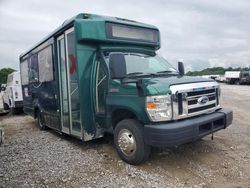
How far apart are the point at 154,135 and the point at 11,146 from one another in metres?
4.08

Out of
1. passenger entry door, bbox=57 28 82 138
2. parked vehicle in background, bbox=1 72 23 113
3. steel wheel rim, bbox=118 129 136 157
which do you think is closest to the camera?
steel wheel rim, bbox=118 129 136 157

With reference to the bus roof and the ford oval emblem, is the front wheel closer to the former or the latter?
the ford oval emblem

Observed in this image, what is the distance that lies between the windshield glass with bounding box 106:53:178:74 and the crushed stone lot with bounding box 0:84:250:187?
1739mm

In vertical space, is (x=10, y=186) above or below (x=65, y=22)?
below

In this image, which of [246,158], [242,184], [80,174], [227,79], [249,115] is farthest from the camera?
[227,79]

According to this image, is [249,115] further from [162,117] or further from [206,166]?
[162,117]

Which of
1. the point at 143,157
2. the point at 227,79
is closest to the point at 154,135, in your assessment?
the point at 143,157

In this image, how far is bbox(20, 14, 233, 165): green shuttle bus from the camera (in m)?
4.25

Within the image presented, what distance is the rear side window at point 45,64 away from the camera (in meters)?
6.98

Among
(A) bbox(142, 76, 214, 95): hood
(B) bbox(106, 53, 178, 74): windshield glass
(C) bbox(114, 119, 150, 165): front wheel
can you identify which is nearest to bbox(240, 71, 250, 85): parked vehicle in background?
(B) bbox(106, 53, 178, 74): windshield glass

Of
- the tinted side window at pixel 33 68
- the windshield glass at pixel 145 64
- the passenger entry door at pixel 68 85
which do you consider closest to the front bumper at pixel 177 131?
the windshield glass at pixel 145 64

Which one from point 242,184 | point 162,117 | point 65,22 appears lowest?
point 242,184

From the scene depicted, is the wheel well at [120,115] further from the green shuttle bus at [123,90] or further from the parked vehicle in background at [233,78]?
the parked vehicle in background at [233,78]

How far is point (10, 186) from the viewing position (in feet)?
13.3
